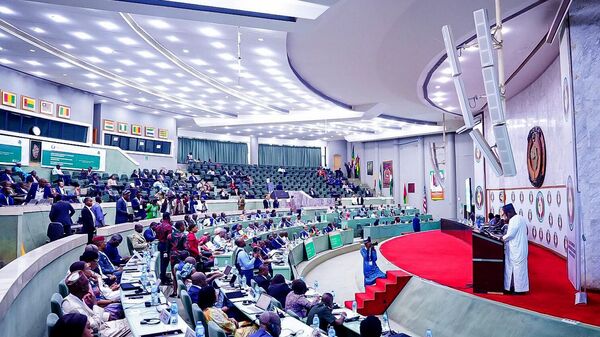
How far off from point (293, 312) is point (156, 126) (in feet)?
68.5

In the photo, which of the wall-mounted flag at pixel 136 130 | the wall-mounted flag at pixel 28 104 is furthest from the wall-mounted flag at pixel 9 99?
the wall-mounted flag at pixel 136 130

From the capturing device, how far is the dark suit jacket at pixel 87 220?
26.3 feet

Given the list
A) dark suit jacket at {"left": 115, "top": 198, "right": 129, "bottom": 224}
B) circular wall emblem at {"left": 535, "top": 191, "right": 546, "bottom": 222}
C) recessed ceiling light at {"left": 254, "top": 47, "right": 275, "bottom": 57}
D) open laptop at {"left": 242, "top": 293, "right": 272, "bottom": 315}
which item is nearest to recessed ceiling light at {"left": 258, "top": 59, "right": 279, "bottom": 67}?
recessed ceiling light at {"left": 254, "top": 47, "right": 275, "bottom": 57}

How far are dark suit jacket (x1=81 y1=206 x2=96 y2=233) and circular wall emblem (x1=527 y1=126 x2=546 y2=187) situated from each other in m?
11.2

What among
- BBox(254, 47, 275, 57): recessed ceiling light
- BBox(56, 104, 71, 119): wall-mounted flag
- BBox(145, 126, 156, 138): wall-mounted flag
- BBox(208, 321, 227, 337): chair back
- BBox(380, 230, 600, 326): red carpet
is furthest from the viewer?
BBox(145, 126, 156, 138): wall-mounted flag

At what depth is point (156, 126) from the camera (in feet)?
79.7

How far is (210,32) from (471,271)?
8.49 meters

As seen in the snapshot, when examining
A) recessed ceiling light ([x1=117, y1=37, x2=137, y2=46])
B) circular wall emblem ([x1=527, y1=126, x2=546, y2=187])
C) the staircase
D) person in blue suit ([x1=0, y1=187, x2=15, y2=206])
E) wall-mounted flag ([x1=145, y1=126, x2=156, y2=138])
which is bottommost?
the staircase

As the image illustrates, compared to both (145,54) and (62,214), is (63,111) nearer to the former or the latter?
(145,54)

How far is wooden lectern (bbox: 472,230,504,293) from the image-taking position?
6945mm

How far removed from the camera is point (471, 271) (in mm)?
9305

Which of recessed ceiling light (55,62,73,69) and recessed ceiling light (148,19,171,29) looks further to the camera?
recessed ceiling light (55,62,73,69)

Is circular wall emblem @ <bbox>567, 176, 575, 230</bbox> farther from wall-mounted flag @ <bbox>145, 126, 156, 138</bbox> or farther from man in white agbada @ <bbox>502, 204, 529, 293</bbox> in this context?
wall-mounted flag @ <bbox>145, 126, 156, 138</bbox>

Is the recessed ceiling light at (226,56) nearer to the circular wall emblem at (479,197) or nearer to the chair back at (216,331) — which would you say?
the chair back at (216,331)
